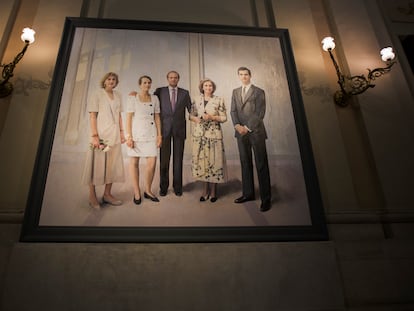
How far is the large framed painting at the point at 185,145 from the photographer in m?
2.85

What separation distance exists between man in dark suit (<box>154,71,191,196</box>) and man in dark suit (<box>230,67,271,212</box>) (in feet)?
1.85

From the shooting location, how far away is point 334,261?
2824 mm

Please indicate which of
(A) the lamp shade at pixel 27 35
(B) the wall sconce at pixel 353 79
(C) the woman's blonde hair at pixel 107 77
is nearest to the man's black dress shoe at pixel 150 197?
(C) the woman's blonde hair at pixel 107 77

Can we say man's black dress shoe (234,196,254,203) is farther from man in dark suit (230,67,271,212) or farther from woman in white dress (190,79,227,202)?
woman in white dress (190,79,227,202)

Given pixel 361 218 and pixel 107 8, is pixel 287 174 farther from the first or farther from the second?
pixel 107 8

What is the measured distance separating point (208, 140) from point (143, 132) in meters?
0.69

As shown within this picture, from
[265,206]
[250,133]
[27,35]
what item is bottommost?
[265,206]

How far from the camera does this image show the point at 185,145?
3.27m

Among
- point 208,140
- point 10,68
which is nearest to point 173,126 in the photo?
point 208,140

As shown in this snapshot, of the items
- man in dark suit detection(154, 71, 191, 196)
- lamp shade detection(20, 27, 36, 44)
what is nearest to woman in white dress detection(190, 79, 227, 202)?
man in dark suit detection(154, 71, 191, 196)

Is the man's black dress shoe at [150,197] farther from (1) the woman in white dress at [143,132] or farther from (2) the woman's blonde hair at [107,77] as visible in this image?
(2) the woman's blonde hair at [107,77]

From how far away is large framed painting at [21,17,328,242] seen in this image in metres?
2.85

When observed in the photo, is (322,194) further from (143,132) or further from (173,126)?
(143,132)

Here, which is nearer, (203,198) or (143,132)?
(203,198)
